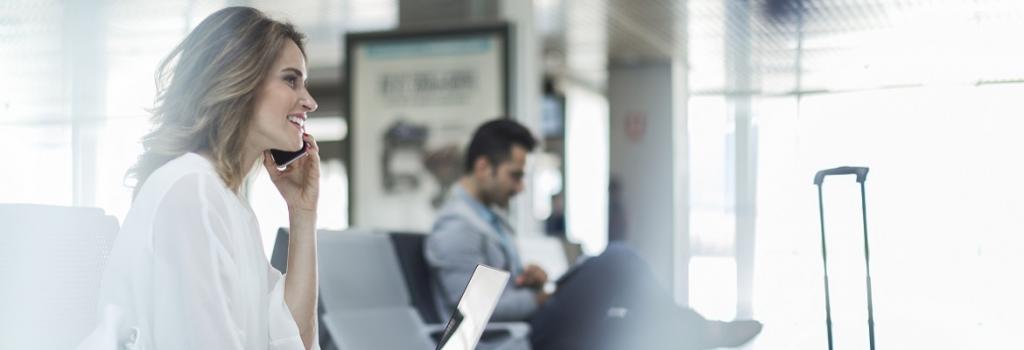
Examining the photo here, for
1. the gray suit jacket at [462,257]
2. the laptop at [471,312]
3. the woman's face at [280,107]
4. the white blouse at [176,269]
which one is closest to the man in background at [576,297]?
the gray suit jacket at [462,257]

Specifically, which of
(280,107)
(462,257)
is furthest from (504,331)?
(280,107)

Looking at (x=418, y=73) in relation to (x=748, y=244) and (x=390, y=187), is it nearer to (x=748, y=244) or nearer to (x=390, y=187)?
(x=390, y=187)

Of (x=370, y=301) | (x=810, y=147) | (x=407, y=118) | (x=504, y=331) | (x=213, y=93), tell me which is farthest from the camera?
(x=407, y=118)

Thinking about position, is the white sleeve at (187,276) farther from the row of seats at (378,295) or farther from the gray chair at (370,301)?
the gray chair at (370,301)

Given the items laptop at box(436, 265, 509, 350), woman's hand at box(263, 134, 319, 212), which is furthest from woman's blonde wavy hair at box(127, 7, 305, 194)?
→ laptop at box(436, 265, 509, 350)

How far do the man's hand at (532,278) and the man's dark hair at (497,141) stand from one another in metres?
0.48

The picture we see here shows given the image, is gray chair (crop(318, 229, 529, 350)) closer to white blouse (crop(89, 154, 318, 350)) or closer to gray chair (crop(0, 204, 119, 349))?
gray chair (crop(0, 204, 119, 349))

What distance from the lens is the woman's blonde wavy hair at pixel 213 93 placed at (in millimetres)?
2068

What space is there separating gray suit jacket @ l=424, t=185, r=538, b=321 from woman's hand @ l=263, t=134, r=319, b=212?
6.34 feet

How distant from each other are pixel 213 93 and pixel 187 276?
0.34 m

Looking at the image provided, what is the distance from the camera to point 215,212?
1.97 m

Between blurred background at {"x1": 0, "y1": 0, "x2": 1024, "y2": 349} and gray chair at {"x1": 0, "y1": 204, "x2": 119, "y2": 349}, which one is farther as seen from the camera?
blurred background at {"x1": 0, "y1": 0, "x2": 1024, "y2": 349}

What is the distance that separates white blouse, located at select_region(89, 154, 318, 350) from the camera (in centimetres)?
191

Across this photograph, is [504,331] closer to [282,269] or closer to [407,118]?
[282,269]
